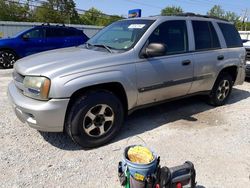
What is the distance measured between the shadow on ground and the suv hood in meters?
1.04

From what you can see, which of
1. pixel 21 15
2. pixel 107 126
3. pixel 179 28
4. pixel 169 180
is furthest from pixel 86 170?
pixel 21 15

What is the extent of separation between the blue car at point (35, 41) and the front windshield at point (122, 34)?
6.34 metres

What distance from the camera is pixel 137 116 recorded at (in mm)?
4719

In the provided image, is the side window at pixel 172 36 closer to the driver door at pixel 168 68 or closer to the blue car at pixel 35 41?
the driver door at pixel 168 68

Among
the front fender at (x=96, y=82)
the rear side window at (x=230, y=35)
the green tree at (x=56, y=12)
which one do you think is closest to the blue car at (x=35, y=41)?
the rear side window at (x=230, y=35)

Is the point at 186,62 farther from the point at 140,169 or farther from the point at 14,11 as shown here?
the point at 14,11

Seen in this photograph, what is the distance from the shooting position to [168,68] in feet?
13.2

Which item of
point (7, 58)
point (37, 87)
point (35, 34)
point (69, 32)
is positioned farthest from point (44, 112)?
point (69, 32)

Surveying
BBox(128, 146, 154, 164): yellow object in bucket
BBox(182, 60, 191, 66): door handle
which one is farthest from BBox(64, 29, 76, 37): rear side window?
BBox(128, 146, 154, 164): yellow object in bucket

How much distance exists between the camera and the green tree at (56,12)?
48.3 metres

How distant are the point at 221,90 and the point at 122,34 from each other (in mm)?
2492

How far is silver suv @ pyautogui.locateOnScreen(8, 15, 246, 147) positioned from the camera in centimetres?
314

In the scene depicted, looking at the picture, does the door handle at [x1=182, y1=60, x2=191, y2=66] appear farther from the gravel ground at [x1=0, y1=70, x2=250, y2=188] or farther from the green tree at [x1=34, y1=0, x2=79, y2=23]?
the green tree at [x1=34, y1=0, x2=79, y2=23]

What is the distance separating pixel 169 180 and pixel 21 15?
2028 inches
